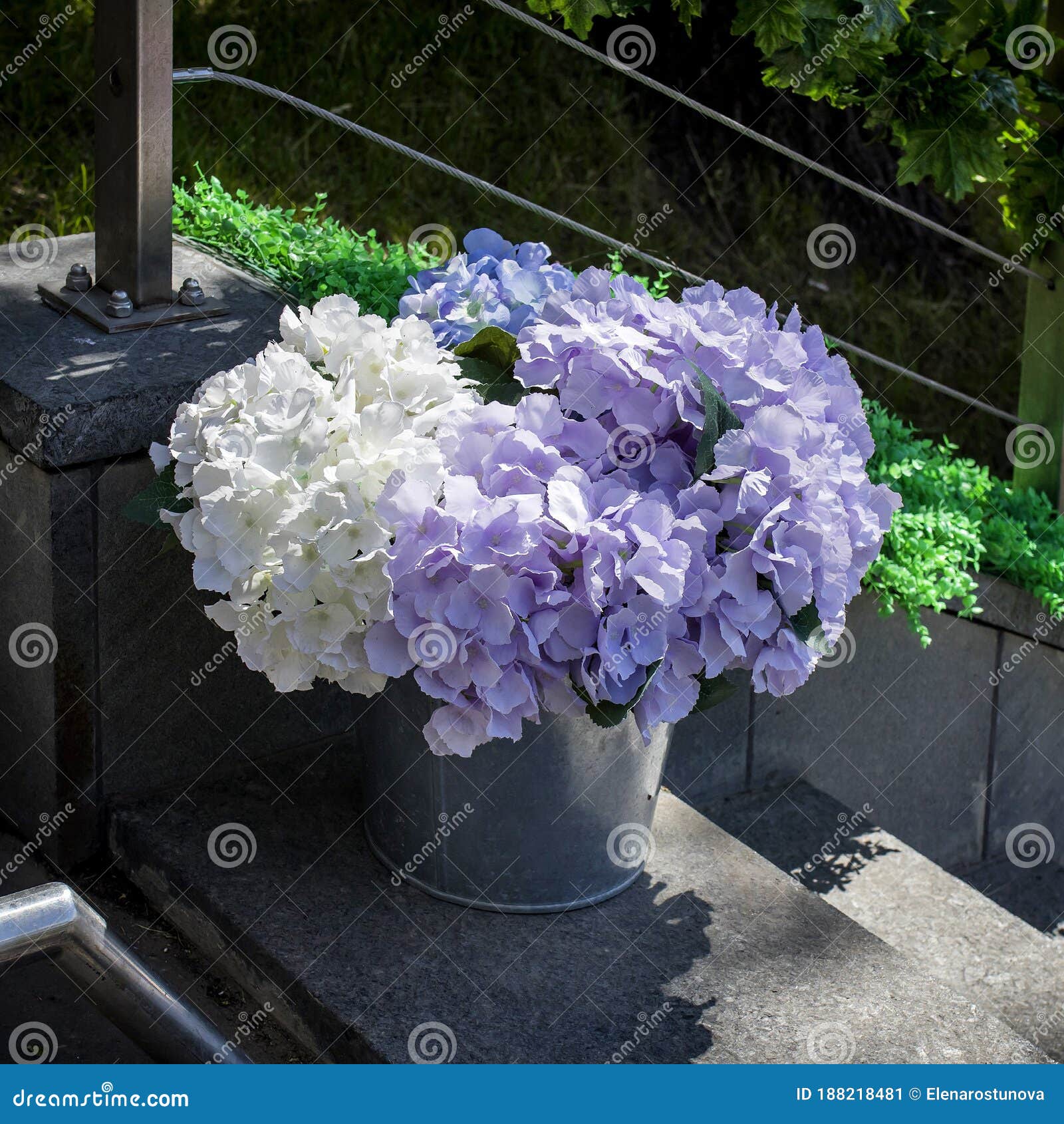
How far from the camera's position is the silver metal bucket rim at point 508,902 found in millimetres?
2010

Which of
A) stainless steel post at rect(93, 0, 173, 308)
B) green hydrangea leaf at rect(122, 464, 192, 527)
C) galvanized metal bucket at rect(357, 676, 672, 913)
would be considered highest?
stainless steel post at rect(93, 0, 173, 308)

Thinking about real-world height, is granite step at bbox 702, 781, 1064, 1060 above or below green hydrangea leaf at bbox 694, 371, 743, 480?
below

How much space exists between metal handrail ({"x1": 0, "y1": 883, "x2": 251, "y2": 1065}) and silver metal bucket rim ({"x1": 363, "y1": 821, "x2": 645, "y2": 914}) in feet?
2.25

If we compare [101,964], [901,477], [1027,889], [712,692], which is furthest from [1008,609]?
[101,964]

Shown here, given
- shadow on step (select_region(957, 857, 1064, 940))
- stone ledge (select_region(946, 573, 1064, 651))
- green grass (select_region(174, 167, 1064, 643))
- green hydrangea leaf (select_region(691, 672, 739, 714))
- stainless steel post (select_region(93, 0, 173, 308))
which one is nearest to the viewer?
green hydrangea leaf (select_region(691, 672, 739, 714))

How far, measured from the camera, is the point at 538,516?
1.58 meters

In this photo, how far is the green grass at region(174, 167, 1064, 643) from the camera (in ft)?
8.54

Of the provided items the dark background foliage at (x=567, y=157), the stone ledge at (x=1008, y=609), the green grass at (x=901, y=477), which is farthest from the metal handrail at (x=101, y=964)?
the dark background foliage at (x=567, y=157)

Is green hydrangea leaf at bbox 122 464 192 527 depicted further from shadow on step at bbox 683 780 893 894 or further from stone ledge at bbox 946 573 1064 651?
stone ledge at bbox 946 573 1064 651

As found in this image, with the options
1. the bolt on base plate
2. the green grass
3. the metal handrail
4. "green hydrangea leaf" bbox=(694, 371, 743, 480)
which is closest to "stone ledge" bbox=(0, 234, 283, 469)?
the bolt on base plate

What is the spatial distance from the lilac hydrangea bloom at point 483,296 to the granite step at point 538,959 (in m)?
0.81

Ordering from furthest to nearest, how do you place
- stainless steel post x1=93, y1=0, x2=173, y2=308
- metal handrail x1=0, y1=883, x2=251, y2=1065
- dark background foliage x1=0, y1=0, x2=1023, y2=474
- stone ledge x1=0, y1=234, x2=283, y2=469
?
dark background foliage x1=0, y1=0, x2=1023, y2=474
stainless steel post x1=93, y1=0, x2=173, y2=308
stone ledge x1=0, y1=234, x2=283, y2=469
metal handrail x1=0, y1=883, x2=251, y2=1065

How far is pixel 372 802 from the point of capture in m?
2.08

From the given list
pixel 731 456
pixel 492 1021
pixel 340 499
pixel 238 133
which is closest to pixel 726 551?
pixel 731 456
